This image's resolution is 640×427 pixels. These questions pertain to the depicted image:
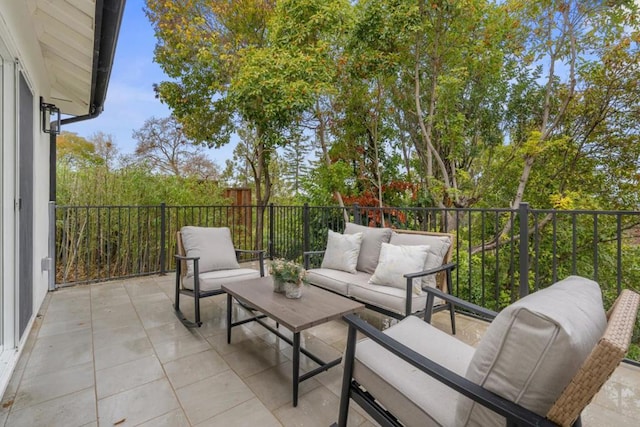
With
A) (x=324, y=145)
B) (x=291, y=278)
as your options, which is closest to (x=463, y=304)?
(x=291, y=278)

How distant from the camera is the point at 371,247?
3.19 metres

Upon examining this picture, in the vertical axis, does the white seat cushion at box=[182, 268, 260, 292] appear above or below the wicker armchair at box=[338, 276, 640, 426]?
below

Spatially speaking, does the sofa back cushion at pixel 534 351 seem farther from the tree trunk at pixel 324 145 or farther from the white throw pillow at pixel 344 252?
the tree trunk at pixel 324 145

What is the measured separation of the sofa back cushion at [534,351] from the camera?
0.83 meters

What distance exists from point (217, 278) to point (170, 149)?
8543 millimetres

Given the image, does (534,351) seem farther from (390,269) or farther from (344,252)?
(344,252)

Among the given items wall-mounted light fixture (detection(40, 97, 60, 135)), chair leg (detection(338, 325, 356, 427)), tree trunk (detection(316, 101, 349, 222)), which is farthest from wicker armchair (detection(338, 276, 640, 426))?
tree trunk (detection(316, 101, 349, 222))

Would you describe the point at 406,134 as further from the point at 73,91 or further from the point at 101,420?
the point at 101,420

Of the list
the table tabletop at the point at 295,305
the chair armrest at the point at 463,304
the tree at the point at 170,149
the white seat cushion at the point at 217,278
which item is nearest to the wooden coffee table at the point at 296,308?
the table tabletop at the point at 295,305

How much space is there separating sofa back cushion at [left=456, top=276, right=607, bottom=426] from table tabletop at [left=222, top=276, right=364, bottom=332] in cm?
100

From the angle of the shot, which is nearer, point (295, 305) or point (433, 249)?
point (295, 305)

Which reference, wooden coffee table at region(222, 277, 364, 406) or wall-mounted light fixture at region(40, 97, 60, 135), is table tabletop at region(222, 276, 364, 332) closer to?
wooden coffee table at region(222, 277, 364, 406)

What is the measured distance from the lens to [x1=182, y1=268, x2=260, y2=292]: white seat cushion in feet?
9.40

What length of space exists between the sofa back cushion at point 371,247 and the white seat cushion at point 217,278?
3.64 feet
